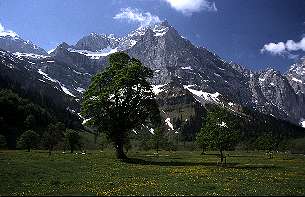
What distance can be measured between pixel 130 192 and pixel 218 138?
5064cm

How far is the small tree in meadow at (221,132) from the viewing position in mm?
80000

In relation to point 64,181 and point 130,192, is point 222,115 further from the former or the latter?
point 130,192

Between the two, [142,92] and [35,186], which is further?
[142,92]

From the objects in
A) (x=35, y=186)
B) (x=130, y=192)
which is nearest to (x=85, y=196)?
(x=130, y=192)

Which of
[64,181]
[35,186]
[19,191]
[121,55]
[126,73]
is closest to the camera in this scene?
[19,191]

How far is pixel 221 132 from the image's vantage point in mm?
80312

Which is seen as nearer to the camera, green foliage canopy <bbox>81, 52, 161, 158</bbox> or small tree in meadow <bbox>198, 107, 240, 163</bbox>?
green foliage canopy <bbox>81, 52, 161, 158</bbox>

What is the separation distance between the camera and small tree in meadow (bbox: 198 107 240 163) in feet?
262

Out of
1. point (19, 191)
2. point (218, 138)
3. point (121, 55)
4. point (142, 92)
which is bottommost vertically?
point (19, 191)

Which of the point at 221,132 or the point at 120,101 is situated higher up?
the point at 120,101

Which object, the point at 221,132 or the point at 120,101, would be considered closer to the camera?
the point at 120,101

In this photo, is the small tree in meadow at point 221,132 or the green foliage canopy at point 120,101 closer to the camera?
the green foliage canopy at point 120,101

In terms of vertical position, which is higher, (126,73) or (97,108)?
(126,73)

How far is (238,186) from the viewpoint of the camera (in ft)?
118
